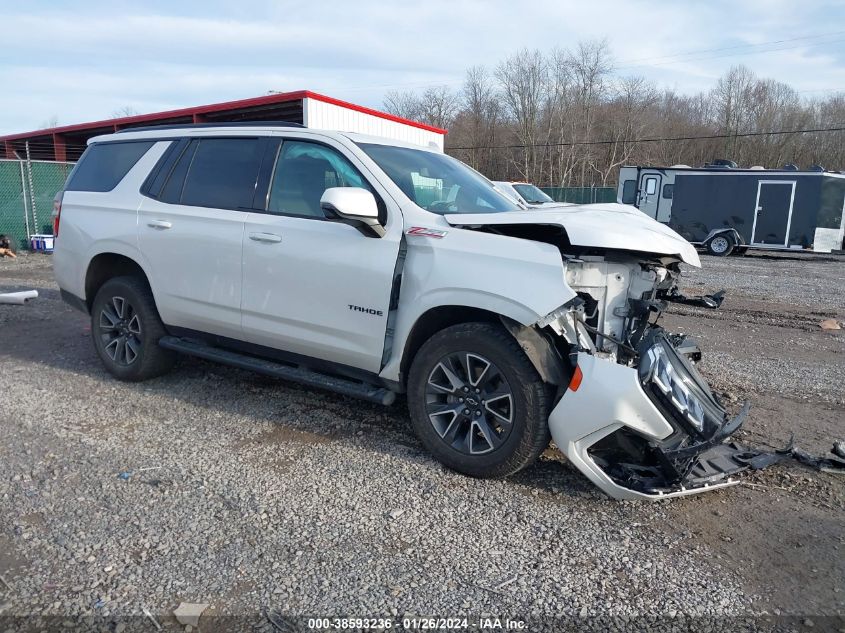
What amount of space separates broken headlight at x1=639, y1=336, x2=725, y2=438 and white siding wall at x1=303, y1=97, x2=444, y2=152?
11.2 metres

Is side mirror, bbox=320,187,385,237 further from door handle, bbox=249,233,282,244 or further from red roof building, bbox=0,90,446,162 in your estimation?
red roof building, bbox=0,90,446,162

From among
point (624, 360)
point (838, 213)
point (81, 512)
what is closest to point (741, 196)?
point (838, 213)

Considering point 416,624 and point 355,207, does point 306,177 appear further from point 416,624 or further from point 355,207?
point 416,624

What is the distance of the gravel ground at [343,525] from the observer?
270cm

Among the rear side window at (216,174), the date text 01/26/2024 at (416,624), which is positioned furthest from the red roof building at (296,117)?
the date text 01/26/2024 at (416,624)

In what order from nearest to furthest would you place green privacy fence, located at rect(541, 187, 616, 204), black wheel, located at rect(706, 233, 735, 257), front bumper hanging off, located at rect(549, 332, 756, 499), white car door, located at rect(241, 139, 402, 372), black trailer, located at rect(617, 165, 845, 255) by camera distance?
1. front bumper hanging off, located at rect(549, 332, 756, 499)
2. white car door, located at rect(241, 139, 402, 372)
3. black trailer, located at rect(617, 165, 845, 255)
4. black wheel, located at rect(706, 233, 735, 257)
5. green privacy fence, located at rect(541, 187, 616, 204)

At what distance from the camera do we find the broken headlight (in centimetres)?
331

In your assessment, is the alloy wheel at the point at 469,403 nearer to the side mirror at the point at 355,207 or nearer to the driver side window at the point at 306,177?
the side mirror at the point at 355,207

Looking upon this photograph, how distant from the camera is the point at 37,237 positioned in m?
15.8

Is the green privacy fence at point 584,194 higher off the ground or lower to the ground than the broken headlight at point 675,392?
higher

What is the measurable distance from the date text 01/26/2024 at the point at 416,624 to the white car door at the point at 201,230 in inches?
102

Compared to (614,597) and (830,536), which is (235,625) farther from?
(830,536)

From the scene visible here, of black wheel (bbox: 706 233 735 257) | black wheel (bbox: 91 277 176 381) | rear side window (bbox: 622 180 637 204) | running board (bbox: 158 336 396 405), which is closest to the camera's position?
running board (bbox: 158 336 396 405)

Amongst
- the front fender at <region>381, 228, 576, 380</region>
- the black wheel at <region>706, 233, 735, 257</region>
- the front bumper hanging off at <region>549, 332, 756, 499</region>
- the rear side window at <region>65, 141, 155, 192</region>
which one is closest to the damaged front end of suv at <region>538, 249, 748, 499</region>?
the front bumper hanging off at <region>549, 332, 756, 499</region>
